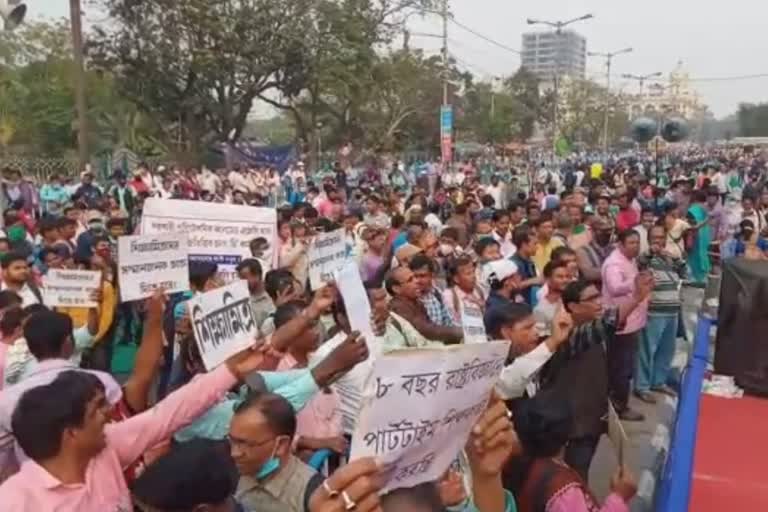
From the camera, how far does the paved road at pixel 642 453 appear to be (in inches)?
227

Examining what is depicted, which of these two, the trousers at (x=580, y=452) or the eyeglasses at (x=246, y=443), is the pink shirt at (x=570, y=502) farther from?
the trousers at (x=580, y=452)

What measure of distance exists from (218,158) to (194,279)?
89.0 feet

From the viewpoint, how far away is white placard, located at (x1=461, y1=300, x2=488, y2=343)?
4977 mm

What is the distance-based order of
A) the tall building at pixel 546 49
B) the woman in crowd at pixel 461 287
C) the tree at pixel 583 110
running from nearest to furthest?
the woman in crowd at pixel 461 287 < the tree at pixel 583 110 < the tall building at pixel 546 49

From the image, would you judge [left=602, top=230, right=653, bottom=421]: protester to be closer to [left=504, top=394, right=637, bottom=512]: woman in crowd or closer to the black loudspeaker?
the black loudspeaker

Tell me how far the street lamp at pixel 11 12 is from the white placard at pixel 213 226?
4423mm

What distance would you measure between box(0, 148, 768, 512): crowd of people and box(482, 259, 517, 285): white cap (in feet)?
0.07

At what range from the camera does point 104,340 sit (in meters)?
6.36

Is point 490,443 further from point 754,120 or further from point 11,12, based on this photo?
point 754,120

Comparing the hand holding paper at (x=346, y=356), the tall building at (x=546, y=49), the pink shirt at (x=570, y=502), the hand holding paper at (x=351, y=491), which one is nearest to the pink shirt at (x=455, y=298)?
the hand holding paper at (x=346, y=356)

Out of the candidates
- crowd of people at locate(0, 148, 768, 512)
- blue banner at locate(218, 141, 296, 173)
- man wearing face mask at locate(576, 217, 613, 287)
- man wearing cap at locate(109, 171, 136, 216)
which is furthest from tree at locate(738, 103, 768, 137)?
man wearing face mask at locate(576, 217, 613, 287)

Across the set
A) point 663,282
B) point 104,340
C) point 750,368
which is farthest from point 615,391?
point 104,340

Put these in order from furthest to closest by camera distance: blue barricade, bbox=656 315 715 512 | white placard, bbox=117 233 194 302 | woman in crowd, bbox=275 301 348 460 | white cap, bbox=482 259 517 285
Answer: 1. white cap, bbox=482 259 517 285
2. white placard, bbox=117 233 194 302
3. woman in crowd, bbox=275 301 348 460
4. blue barricade, bbox=656 315 715 512

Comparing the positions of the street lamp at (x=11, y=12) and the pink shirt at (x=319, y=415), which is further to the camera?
the street lamp at (x=11, y=12)
